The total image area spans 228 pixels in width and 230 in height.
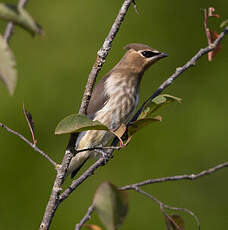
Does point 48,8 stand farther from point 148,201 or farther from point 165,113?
point 148,201

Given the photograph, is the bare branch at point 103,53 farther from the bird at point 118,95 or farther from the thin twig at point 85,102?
the bird at point 118,95

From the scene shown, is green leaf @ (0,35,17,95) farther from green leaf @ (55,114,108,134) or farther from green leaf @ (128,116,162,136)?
green leaf @ (128,116,162,136)

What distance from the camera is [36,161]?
4.06m

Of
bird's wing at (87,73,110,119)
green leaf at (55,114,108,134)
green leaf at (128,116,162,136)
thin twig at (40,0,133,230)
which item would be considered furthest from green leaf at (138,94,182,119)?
bird's wing at (87,73,110,119)

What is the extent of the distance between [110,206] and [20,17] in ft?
1.75

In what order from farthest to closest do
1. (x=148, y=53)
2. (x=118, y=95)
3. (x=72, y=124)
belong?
(x=148, y=53), (x=118, y=95), (x=72, y=124)

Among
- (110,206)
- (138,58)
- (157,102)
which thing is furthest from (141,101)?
(110,206)

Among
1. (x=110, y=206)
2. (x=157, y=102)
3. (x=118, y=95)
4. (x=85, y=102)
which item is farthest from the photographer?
(x=118, y=95)

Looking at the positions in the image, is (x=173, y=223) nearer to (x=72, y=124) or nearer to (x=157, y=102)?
(x=72, y=124)

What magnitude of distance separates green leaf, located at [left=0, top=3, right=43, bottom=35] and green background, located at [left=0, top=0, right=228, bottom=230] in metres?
2.84

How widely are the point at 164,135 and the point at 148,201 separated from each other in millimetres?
551

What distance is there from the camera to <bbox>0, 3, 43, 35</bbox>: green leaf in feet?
3.86

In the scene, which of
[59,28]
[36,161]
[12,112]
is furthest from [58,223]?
[59,28]

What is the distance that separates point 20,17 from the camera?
1183 millimetres
